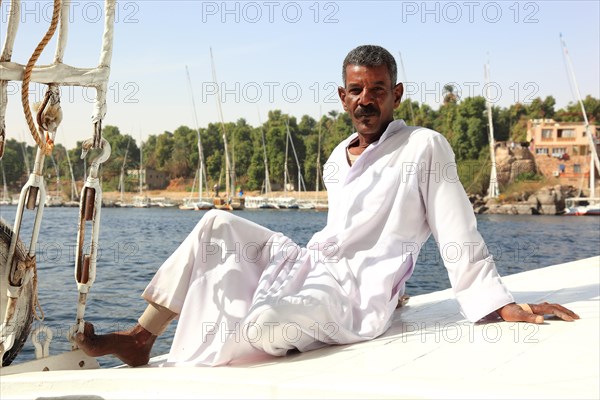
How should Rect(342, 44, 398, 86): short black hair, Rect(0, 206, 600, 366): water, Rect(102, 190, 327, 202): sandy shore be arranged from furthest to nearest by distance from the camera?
Rect(102, 190, 327, 202): sandy shore
Rect(0, 206, 600, 366): water
Rect(342, 44, 398, 86): short black hair

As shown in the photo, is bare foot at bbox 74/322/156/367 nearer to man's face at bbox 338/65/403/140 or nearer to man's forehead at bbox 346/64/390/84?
man's face at bbox 338/65/403/140

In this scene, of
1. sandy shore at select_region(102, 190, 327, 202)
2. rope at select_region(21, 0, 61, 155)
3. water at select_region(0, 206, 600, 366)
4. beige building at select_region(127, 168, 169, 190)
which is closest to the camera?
rope at select_region(21, 0, 61, 155)

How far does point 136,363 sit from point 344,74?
1314 mm

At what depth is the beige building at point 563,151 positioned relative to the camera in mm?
58162

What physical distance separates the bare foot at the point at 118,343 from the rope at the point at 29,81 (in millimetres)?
680

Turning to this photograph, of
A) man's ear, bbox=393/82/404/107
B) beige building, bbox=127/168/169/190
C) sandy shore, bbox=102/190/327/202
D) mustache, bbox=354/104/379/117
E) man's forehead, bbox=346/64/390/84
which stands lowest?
sandy shore, bbox=102/190/327/202

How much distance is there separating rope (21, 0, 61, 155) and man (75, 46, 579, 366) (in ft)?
2.11

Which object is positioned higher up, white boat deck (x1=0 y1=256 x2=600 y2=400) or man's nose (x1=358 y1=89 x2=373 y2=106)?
man's nose (x1=358 y1=89 x2=373 y2=106)

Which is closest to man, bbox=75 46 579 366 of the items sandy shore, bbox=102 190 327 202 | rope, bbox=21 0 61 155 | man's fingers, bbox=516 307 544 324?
man's fingers, bbox=516 307 544 324

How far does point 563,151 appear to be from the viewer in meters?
59.6

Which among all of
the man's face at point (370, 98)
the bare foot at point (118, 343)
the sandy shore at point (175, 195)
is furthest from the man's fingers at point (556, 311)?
the sandy shore at point (175, 195)

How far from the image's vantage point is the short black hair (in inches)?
100.0

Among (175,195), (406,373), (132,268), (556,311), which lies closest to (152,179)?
(175,195)

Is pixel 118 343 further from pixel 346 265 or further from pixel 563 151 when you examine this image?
pixel 563 151
